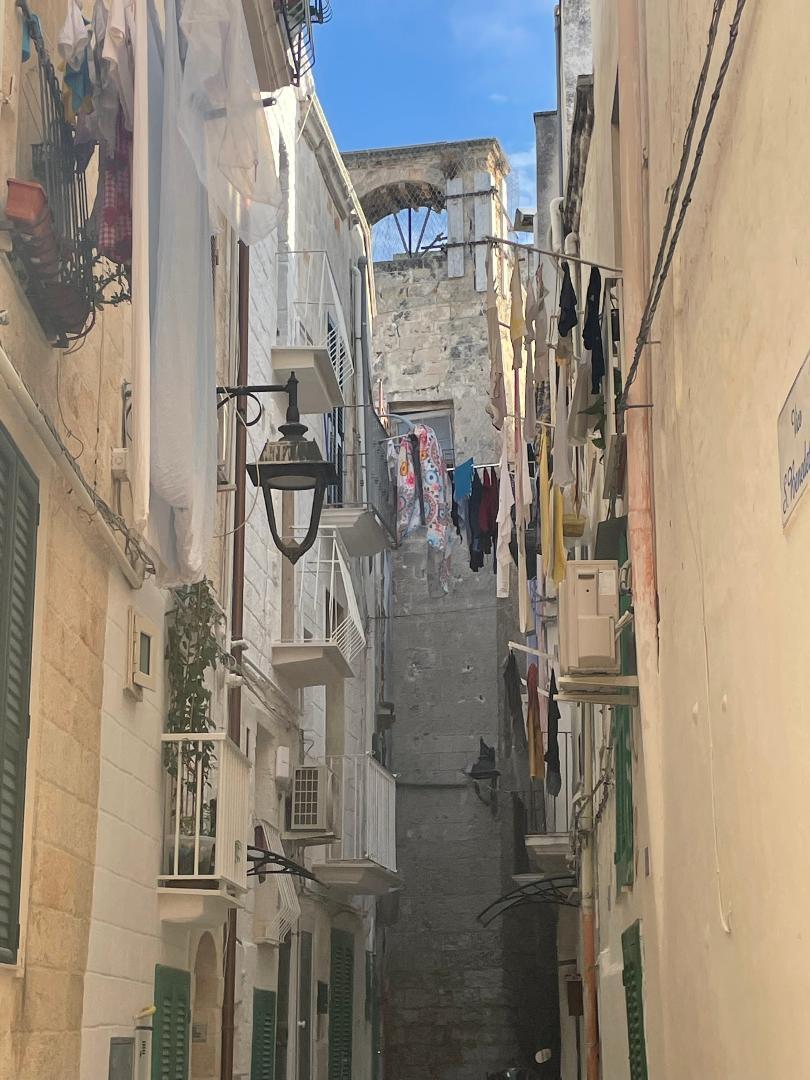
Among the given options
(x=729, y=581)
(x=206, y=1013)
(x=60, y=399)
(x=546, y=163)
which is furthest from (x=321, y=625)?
(x=729, y=581)

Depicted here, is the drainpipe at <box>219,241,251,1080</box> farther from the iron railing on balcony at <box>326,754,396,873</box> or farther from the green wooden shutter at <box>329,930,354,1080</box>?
the green wooden shutter at <box>329,930,354,1080</box>

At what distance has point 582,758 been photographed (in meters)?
14.6

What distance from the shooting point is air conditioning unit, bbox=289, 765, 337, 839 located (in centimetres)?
1460

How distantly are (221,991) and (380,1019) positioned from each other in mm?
9843

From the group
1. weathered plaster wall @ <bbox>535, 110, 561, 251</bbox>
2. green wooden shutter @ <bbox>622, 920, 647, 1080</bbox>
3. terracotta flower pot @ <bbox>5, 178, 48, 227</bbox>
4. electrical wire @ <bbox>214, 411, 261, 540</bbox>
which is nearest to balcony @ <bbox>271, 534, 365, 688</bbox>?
electrical wire @ <bbox>214, 411, 261, 540</bbox>

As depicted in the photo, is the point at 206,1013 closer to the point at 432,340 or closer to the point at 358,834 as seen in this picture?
the point at 358,834

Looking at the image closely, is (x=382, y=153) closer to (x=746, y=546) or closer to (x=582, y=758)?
(x=582, y=758)

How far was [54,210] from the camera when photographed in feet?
21.5

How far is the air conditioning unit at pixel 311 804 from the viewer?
47.9 feet

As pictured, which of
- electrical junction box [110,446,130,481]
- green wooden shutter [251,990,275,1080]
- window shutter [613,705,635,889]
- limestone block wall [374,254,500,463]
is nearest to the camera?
electrical junction box [110,446,130,481]

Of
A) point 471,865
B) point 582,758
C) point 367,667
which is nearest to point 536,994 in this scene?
point 471,865

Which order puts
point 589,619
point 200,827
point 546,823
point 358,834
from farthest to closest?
point 546,823, point 358,834, point 200,827, point 589,619

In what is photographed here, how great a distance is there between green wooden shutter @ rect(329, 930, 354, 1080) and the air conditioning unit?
2.95 meters

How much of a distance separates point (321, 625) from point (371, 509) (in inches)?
63.2
